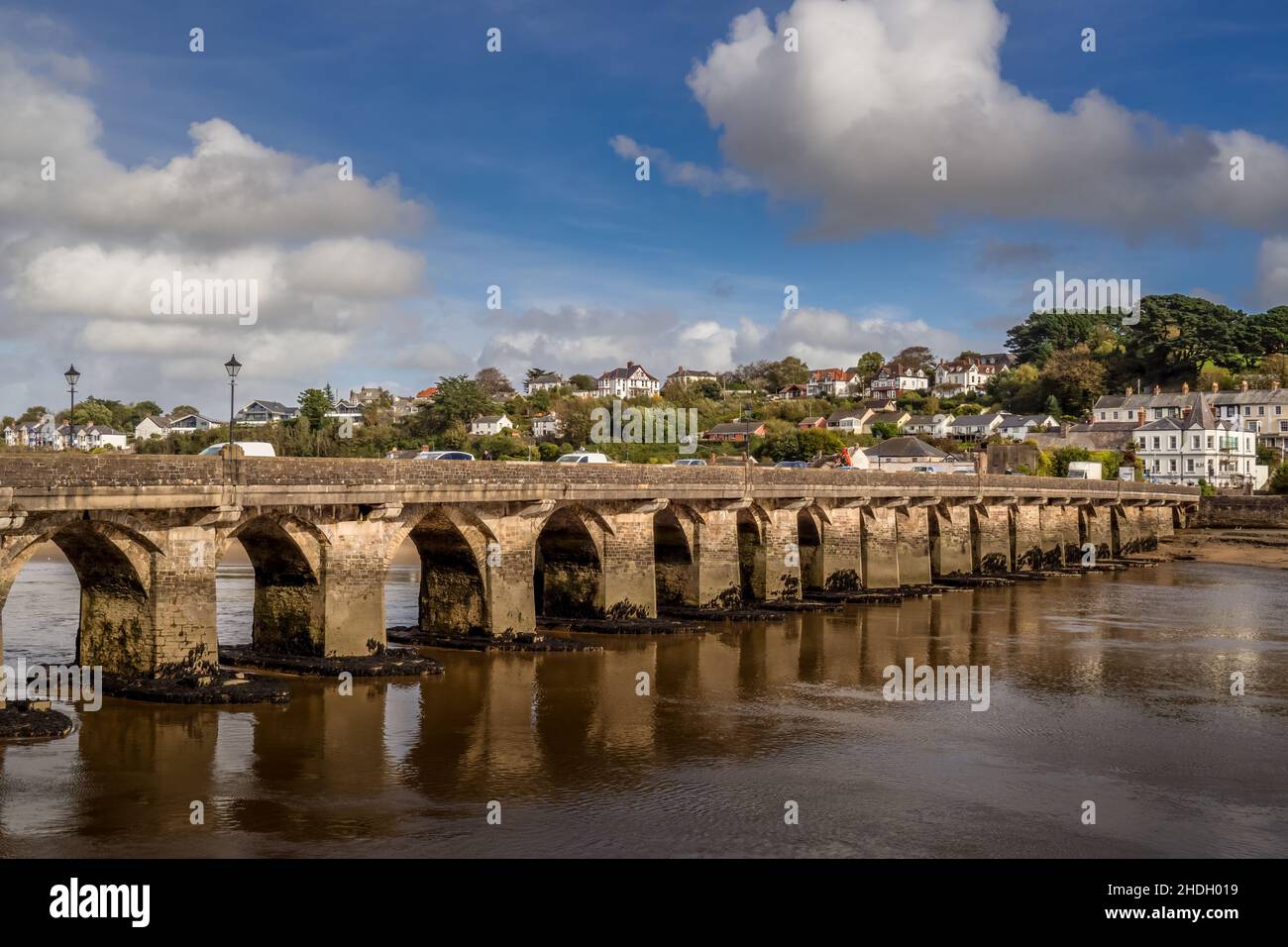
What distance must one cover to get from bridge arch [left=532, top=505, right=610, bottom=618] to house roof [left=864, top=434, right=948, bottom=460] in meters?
52.9

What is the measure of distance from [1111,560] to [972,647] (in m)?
34.2

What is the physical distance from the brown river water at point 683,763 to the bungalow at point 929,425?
91525mm

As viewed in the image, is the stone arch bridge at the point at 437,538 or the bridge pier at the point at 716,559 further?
the bridge pier at the point at 716,559

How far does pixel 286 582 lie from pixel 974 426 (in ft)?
337

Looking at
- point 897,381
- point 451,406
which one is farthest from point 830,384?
A: point 451,406

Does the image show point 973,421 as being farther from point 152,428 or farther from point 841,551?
point 152,428

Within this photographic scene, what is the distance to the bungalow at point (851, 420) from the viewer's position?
12812cm

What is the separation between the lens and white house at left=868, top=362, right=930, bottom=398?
162125 millimetres

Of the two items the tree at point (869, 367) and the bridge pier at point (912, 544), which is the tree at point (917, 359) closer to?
the tree at point (869, 367)

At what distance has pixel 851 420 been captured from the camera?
129 metres

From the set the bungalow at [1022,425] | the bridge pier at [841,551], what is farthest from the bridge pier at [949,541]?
the bungalow at [1022,425]

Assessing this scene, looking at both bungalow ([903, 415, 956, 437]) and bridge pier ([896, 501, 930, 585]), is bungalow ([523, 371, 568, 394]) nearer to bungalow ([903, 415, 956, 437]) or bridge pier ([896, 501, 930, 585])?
bungalow ([903, 415, 956, 437])
